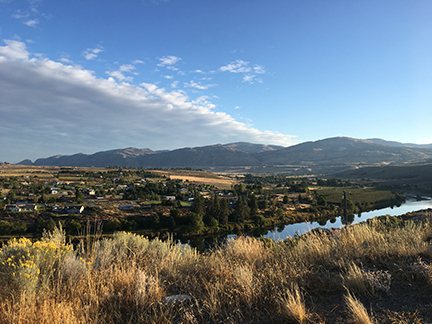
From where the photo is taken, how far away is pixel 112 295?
360cm

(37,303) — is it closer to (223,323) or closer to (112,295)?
(112,295)

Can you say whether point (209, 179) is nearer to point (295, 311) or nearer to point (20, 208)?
point (20, 208)

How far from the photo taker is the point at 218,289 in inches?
139

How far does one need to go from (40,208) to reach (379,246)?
68.0 meters

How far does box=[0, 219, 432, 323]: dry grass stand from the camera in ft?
9.84

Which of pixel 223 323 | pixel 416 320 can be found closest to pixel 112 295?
pixel 223 323

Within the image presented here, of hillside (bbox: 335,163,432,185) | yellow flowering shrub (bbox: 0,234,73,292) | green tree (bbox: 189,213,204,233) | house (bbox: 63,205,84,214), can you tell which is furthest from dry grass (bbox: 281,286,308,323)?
hillside (bbox: 335,163,432,185)

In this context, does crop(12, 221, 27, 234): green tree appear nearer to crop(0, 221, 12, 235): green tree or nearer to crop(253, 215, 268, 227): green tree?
crop(0, 221, 12, 235): green tree

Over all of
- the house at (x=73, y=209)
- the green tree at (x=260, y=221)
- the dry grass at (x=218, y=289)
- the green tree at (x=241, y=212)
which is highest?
the dry grass at (x=218, y=289)

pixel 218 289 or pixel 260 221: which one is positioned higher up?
pixel 218 289

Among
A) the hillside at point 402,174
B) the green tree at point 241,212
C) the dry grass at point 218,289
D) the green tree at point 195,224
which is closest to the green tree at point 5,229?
the green tree at point 195,224

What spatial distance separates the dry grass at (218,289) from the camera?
9.84 ft

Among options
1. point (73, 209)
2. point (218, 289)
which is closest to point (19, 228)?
point (73, 209)

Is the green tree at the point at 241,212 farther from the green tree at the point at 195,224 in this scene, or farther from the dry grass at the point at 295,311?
the dry grass at the point at 295,311
